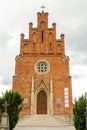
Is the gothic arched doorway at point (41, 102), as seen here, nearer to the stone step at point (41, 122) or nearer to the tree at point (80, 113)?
the stone step at point (41, 122)

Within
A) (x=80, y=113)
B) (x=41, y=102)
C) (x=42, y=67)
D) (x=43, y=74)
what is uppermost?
(x=42, y=67)

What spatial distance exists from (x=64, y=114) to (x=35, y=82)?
589 centimetres

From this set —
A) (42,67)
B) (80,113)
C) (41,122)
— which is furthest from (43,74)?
(80,113)

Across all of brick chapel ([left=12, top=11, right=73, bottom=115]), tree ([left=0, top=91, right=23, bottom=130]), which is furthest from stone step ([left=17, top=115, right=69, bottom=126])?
tree ([left=0, top=91, right=23, bottom=130])

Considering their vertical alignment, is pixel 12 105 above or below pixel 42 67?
below

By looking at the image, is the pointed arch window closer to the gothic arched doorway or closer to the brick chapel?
the brick chapel

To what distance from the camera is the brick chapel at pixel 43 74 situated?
115ft

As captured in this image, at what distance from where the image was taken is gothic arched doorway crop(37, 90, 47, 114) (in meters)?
35.2

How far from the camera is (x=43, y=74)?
36375mm

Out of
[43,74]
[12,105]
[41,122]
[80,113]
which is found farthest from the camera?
[43,74]

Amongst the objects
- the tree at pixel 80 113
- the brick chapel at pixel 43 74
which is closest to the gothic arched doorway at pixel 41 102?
the brick chapel at pixel 43 74

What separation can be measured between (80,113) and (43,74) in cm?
1661

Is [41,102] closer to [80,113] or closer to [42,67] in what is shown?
[42,67]

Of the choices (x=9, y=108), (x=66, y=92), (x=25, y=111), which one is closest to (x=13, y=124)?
(x=9, y=108)
